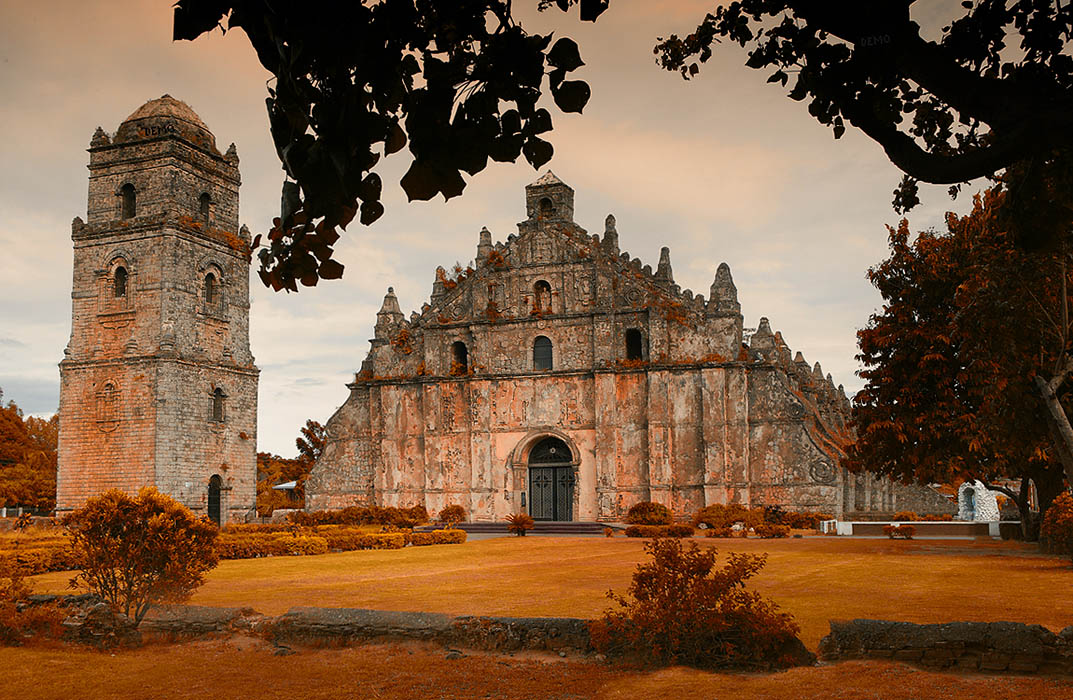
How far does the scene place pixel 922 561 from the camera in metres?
20.8

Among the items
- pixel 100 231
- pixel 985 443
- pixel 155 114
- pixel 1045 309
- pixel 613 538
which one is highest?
pixel 155 114

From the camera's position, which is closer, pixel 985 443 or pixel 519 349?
pixel 985 443

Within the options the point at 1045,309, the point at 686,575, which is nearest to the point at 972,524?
the point at 1045,309

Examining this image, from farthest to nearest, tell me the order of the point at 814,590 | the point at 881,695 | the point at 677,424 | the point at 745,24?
the point at 677,424, the point at 814,590, the point at 881,695, the point at 745,24

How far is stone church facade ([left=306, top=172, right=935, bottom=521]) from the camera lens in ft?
119

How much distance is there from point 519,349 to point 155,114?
1776 centimetres

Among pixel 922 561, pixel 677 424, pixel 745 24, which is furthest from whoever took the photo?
pixel 677 424

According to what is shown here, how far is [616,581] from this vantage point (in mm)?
17156

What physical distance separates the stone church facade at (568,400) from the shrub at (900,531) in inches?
161

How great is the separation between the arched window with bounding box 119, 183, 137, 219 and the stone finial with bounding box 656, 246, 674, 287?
71.4 feet

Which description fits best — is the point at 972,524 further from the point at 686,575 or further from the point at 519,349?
the point at 686,575

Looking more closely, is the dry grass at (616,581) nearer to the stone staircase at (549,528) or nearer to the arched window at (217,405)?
the stone staircase at (549,528)

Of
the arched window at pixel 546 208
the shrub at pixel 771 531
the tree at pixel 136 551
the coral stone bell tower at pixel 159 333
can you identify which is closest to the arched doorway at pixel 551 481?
the arched window at pixel 546 208

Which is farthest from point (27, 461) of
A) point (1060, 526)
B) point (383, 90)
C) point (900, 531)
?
point (383, 90)
